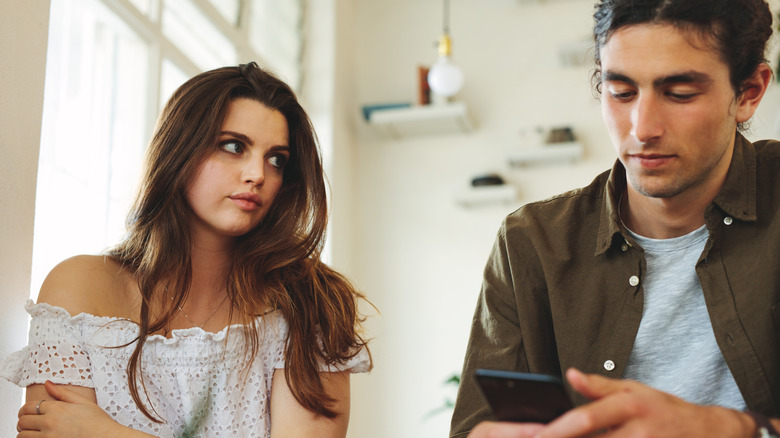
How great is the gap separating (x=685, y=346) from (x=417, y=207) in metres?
2.97

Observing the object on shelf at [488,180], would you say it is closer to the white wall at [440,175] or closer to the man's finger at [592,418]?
the white wall at [440,175]

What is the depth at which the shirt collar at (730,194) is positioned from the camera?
1.43 m

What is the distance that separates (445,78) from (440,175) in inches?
25.8

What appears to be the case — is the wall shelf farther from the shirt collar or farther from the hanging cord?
the shirt collar

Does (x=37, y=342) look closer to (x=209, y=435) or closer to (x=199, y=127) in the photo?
(x=209, y=435)

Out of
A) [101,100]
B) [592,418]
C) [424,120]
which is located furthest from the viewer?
[424,120]

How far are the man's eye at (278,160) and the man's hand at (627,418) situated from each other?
3.45ft

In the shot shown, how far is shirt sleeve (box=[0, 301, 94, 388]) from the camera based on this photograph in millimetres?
1511

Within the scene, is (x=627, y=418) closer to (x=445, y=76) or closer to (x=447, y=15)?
(x=445, y=76)

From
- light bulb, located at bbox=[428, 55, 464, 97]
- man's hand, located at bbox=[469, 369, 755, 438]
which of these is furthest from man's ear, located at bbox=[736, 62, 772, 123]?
light bulb, located at bbox=[428, 55, 464, 97]

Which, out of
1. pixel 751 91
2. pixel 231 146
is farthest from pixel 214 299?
pixel 751 91

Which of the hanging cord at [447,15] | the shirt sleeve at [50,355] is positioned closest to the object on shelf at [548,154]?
the hanging cord at [447,15]

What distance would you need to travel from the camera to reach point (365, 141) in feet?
14.8

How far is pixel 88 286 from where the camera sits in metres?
1.63
